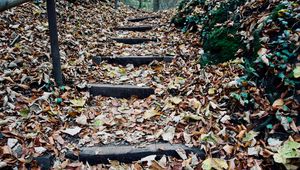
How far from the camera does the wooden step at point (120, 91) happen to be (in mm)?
3559

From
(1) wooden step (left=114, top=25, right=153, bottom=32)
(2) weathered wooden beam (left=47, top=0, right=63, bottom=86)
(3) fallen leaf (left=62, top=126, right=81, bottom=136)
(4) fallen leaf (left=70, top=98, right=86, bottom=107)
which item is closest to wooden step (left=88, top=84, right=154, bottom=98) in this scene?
(4) fallen leaf (left=70, top=98, right=86, bottom=107)

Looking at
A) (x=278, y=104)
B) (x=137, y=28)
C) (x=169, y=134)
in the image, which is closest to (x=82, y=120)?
(x=169, y=134)

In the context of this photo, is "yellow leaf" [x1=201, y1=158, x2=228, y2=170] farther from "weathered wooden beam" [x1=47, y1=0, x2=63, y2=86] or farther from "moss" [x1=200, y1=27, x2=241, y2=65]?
"weathered wooden beam" [x1=47, y1=0, x2=63, y2=86]

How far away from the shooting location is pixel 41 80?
3271 mm

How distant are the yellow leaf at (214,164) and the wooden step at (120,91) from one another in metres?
1.38

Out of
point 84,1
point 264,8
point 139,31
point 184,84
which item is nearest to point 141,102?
point 184,84

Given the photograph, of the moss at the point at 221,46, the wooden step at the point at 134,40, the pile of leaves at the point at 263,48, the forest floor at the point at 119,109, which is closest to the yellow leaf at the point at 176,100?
the forest floor at the point at 119,109

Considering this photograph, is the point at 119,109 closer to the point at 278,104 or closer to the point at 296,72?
the point at 278,104

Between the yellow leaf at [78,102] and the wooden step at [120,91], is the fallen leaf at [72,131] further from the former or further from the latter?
the wooden step at [120,91]

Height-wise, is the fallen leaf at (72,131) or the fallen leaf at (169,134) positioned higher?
the fallen leaf at (72,131)

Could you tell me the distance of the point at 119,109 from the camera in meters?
3.27

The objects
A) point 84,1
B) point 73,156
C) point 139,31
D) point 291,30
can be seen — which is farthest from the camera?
point 84,1

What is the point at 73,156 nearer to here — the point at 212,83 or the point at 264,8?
the point at 212,83

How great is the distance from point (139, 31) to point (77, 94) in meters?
3.39
